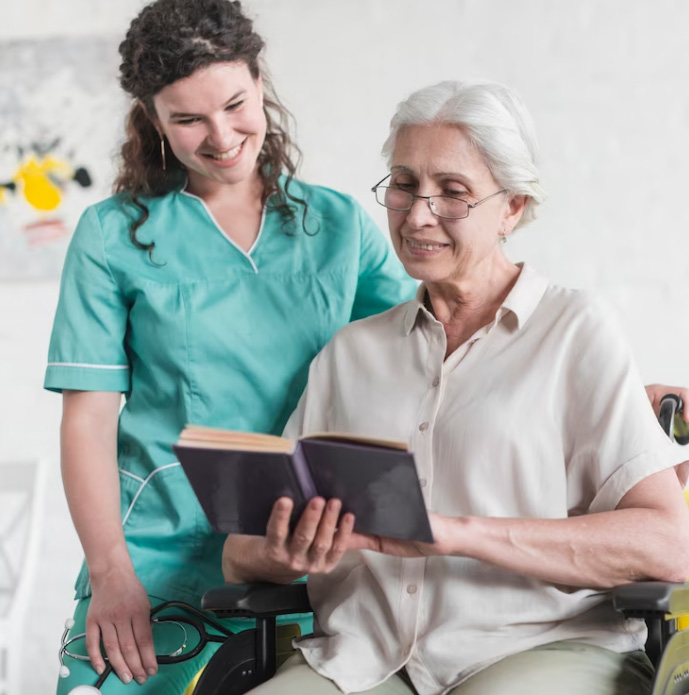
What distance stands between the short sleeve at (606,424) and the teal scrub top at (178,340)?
55 centimetres

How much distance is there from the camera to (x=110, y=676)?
1.71 m

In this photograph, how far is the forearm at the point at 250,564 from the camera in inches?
62.2

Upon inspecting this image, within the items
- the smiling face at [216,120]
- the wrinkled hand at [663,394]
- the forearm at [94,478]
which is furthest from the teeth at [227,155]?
the wrinkled hand at [663,394]

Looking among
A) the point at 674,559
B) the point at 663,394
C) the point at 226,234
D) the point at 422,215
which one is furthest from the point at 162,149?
the point at 674,559

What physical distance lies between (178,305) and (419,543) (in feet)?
2.25

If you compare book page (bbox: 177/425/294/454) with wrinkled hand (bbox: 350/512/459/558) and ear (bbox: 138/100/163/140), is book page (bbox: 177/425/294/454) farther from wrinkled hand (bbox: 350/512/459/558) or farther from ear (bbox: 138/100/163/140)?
ear (bbox: 138/100/163/140)

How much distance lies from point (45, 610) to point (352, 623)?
7.51 ft

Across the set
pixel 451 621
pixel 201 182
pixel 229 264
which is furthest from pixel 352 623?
pixel 201 182

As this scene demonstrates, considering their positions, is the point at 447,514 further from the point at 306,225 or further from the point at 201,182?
the point at 201,182

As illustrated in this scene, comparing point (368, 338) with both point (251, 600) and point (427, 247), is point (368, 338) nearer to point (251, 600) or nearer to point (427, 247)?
point (427, 247)

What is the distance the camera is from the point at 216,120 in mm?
1721

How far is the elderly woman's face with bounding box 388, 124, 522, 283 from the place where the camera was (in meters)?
1.58

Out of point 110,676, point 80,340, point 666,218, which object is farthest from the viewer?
point 666,218

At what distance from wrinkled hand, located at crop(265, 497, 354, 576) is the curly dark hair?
714 mm
